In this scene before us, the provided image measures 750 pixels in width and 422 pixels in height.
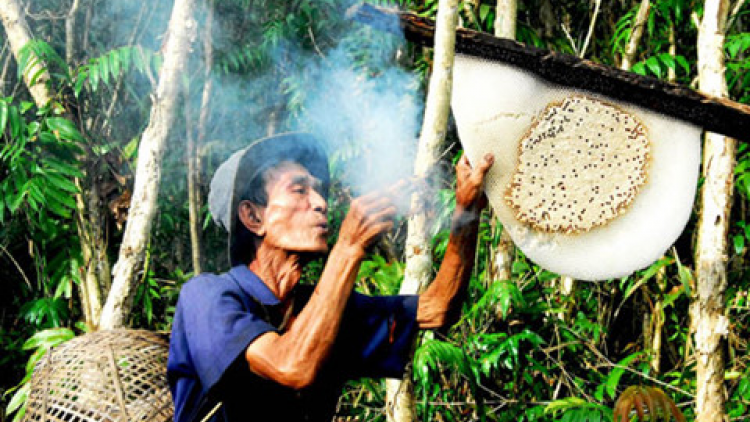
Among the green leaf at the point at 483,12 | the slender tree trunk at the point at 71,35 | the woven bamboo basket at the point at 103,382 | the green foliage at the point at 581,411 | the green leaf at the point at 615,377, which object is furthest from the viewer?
the slender tree trunk at the point at 71,35

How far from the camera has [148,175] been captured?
3.84 meters

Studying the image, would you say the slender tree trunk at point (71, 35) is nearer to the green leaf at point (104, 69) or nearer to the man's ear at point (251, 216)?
the green leaf at point (104, 69)

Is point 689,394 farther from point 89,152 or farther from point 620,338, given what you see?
point 89,152

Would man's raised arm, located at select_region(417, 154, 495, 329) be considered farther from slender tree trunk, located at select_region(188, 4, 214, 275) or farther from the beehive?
slender tree trunk, located at select_region(188, 4, 214, 275)

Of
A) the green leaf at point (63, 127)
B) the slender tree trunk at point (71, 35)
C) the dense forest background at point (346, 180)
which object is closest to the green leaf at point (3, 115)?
the dense forest background at point (346, 180)

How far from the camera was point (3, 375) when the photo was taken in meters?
5.21

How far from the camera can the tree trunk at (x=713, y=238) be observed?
3.16m

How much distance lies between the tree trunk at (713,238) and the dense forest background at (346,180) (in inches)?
3.0

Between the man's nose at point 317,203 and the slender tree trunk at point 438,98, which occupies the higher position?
the slender tree trunk at point 438,98

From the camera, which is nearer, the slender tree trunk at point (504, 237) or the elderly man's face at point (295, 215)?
the elderly man's face at point (295, 215)

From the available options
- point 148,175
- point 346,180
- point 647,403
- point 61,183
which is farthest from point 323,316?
point 346,180

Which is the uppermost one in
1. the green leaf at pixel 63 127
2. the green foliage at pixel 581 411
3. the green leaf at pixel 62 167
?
the green leaf at pixel 63 127

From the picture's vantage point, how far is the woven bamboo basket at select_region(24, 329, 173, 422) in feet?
7.64

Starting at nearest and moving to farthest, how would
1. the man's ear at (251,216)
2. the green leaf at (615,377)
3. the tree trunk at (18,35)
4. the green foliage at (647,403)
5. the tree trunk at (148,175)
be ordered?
the man's ear at (251,216) → the green foliage at (647,403) → the green leaf at (615,377) → the tree trunk at (148,175) → the tree trunk at (18,35)
